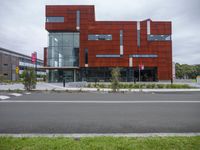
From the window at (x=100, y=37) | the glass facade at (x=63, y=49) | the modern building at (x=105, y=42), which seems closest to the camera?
the glass facade at (x=63, y=49)

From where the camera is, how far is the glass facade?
4188 cm

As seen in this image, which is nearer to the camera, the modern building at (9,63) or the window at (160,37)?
the window at (160,37)

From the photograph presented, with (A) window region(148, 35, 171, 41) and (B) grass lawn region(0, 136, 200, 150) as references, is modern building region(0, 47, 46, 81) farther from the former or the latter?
(B) grass lawn region(0, 136, 200, 150)

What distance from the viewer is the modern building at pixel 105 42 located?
42688 mm

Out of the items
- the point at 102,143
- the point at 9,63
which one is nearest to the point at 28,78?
the point at 102,143

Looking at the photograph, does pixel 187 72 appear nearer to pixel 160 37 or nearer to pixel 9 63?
pixel 160 37

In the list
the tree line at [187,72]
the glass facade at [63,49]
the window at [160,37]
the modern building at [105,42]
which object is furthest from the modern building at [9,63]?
the tree line at [187,72]

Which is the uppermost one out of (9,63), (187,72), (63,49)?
(63,49)

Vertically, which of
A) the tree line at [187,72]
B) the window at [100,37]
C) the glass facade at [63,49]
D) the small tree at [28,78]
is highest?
the window at [100,37]

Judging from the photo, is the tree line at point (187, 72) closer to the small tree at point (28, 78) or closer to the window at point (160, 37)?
the window at point (160, 37)

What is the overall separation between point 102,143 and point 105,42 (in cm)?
4150

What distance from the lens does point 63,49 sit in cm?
4253

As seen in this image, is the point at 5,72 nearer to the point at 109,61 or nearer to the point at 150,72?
the point at 109,61

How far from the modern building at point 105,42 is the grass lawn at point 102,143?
3926 centimetres
